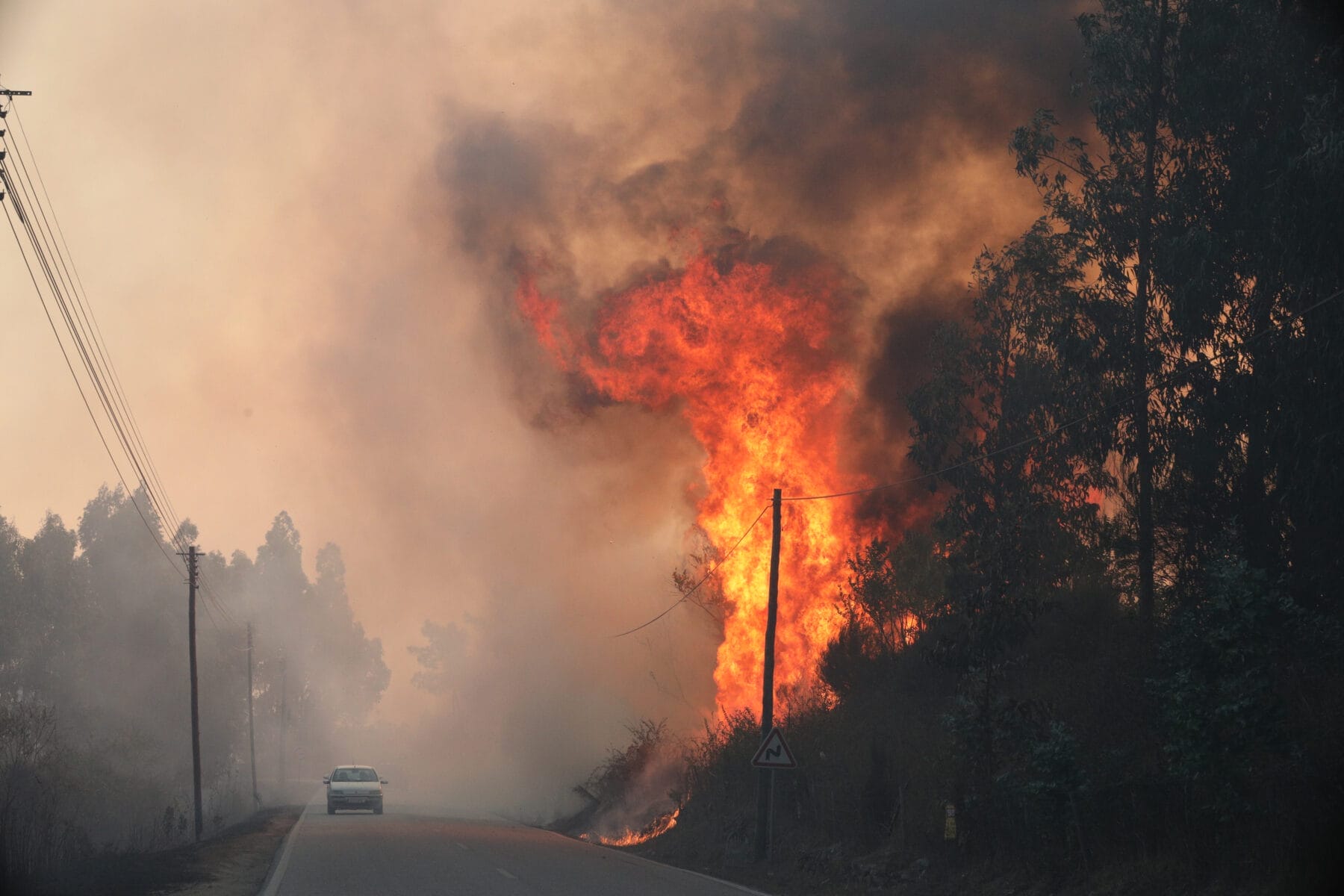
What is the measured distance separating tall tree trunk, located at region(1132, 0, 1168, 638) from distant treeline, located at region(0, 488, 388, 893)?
112 feet

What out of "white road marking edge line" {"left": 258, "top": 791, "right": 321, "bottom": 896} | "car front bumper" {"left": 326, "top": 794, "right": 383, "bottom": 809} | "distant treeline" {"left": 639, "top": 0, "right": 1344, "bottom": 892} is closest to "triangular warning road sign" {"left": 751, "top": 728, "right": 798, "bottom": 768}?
"distant treeline" {"left": 639, "top": 0, "right": 1344, "bottom": 892}

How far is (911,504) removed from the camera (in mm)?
41938

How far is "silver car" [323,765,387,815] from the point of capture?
42844 millimetres

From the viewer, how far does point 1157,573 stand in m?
29.0

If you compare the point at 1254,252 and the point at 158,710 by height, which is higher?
the point at 1254,252

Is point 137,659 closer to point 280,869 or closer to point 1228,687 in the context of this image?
point 280,869

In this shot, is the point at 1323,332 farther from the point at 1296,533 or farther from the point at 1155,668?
the point at 1155,668

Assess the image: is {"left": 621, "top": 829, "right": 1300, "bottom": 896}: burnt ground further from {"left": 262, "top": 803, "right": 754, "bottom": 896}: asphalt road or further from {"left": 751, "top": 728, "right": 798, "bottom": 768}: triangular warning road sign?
{"left": 751, "top": 728, "right": 798, "bottom": 768}: triangular warning road sign

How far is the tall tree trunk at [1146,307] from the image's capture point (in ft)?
84.5

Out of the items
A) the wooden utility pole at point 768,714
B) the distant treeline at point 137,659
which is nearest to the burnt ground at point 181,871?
the wooden utility pole at point 768,714

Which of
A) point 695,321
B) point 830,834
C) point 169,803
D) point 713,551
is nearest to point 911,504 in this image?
point 713,551

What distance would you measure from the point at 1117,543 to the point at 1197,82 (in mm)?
10782

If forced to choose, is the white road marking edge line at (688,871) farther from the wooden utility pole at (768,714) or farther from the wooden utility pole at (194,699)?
the wooden utility pole at (194,699)

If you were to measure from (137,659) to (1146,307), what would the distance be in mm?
75133
